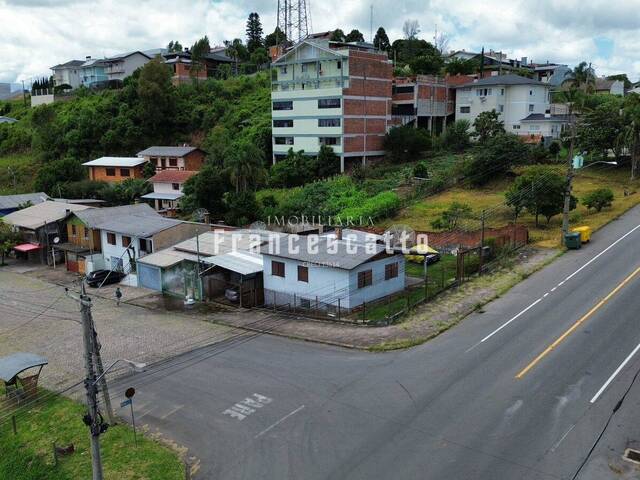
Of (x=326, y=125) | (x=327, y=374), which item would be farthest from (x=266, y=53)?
(x=327, y=374)

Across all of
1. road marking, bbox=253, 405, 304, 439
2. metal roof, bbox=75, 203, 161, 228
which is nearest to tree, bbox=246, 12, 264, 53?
metal roof, bbox=75, 203, 161, 228

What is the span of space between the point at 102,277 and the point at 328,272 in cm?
1934

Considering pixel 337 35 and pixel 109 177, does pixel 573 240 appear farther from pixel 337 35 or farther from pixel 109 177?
pixel 337 35

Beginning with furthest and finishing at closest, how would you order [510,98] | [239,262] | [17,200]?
[510,98]
[17,200]
[239,262]

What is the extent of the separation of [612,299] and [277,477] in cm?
2003

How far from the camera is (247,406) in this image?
64.0ft

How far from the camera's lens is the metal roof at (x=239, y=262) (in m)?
32.8

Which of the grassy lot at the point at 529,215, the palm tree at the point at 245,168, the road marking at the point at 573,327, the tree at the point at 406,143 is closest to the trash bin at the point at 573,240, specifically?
the grassy lot at the point at 529,215

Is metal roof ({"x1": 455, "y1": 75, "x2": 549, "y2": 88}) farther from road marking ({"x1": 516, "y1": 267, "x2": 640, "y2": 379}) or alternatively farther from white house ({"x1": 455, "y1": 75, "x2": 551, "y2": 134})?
road marking ({"x1": 516, "y1": 267, "x2": 640, "y2": 379})

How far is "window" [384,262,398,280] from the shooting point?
31508 millimetres

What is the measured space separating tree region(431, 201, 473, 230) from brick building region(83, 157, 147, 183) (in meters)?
45.5

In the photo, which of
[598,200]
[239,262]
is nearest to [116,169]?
[239,262]

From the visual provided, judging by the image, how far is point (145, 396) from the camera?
21.1m

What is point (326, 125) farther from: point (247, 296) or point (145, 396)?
point (145, 396)
